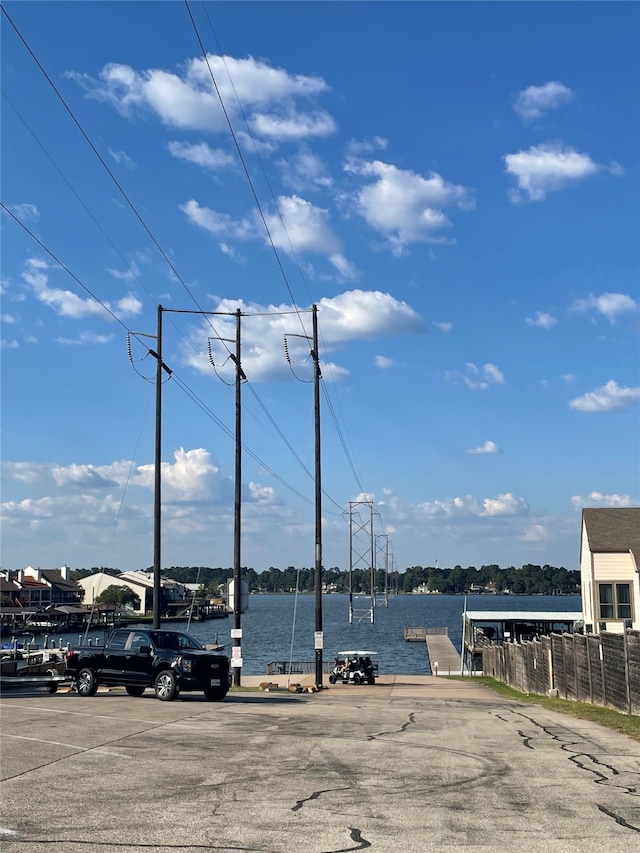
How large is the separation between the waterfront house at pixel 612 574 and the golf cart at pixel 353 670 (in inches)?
528

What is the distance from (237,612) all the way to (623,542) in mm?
27394

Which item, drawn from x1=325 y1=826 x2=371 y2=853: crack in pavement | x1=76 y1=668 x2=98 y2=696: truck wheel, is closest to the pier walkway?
x1=76 y1=668 x2=98 y2=696: truck wheel

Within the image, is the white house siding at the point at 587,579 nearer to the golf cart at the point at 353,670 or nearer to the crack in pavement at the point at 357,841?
the golf cart at the point at 353,670

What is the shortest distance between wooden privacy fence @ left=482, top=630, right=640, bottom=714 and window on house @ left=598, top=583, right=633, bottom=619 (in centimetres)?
1391

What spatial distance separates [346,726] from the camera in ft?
58.0

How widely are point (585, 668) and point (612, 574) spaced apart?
2856 cm

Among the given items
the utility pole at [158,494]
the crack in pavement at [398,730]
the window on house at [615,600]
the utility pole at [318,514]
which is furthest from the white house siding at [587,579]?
the crack in pavement at [398,730]

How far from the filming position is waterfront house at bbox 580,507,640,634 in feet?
166

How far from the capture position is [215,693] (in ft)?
78.4

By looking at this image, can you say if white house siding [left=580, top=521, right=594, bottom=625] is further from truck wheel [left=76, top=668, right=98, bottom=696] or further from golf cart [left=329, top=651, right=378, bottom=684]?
truck wheel [left=76, top=668, right=98, bottom=696]

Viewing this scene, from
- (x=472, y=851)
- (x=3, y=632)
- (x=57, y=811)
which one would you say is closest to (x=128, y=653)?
(x=57, y=811)

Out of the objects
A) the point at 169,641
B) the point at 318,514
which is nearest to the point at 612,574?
the point at 318,514

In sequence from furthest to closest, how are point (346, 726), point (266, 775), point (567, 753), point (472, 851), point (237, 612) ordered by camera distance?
point (237, 612)
point (346, 726)
point (567, 753)
point (266, 775)
point (472, 851)

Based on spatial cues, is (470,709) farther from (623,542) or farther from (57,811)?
(623,542)
